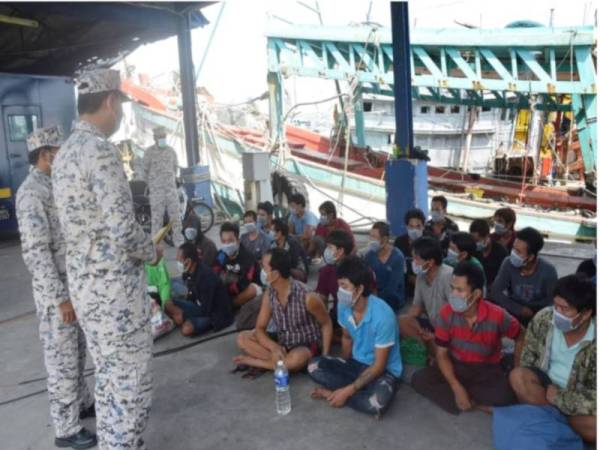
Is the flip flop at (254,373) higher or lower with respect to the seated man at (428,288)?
lower

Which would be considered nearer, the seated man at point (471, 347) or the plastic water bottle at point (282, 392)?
the seated man at point (471, 347)

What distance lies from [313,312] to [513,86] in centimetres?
835

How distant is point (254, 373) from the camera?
3277mm

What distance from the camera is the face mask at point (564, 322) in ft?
7.55

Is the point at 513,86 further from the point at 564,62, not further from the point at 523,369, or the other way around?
the point at 523,369

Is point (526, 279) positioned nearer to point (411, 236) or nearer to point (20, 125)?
point (411, 236)

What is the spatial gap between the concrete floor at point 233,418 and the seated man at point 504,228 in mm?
2131

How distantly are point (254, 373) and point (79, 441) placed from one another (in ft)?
3.58

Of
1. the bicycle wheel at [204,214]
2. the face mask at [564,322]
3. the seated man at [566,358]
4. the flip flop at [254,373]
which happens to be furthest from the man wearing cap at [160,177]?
the face mask at [564,322]

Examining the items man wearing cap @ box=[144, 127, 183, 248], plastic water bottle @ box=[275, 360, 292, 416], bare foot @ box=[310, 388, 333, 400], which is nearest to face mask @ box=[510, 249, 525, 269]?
bare foot @ box=[310, 388, 333, 400]

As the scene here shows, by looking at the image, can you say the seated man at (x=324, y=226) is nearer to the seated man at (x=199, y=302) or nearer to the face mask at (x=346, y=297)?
the seated man at (x=199, y=302)

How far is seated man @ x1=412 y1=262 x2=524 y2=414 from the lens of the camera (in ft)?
8.54

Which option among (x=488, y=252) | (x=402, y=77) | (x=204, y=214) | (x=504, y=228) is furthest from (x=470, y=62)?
(x=488, y=252)

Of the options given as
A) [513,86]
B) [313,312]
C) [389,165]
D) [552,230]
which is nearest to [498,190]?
[552,230]
